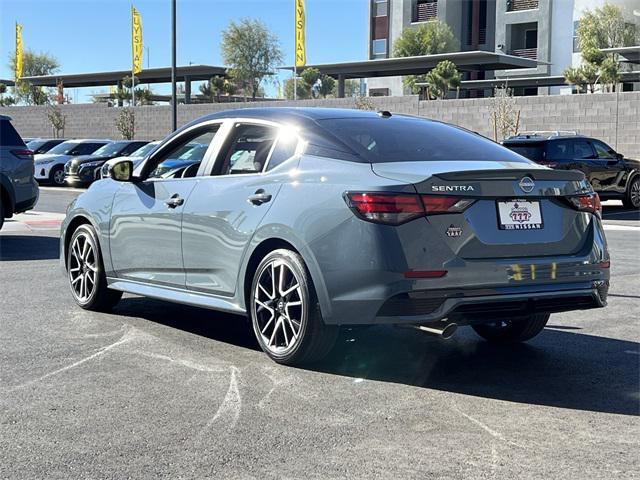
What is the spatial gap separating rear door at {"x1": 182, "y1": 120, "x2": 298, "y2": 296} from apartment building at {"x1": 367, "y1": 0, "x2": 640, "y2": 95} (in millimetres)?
48806

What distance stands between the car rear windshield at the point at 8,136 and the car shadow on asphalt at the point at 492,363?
6775mm

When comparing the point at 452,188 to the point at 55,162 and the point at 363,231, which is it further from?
the point at 55,162

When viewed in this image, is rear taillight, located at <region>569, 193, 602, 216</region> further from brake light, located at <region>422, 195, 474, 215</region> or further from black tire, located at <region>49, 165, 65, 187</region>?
black tire, located at <region>49, 165, 65, 187</region>

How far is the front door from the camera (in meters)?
6.65

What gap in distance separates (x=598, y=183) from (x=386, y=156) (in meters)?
16.1

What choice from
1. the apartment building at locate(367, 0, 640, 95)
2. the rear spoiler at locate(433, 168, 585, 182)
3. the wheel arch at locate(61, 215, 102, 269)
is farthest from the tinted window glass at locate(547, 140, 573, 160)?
the apartment building at locate(367, 0, 640, 95)

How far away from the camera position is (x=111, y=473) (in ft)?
12.6

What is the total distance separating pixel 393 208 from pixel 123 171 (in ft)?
9.12

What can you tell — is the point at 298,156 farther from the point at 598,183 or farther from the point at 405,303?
the point at 598,183

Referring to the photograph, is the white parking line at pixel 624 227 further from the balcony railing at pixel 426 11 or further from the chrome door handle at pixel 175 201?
the balcony railing at pixel 426 11

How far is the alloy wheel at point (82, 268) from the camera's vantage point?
302 inches

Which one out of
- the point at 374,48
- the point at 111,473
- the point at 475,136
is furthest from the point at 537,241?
the point at 374,48

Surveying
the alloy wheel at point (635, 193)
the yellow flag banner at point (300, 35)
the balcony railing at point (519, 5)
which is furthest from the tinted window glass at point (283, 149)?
the balcony railing at point (519, 5)

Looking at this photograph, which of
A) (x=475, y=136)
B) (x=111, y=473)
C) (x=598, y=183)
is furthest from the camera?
(x=598, y=183)
